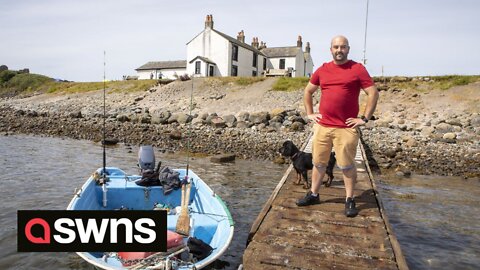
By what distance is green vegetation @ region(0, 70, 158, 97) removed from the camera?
142 ft

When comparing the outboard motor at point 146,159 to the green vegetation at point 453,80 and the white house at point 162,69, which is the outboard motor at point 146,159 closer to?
the green vegetation at point 453,80

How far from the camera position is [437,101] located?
85.1 ft

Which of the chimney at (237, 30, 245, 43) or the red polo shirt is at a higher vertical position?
the chimney at (237, 30, 245, 43)

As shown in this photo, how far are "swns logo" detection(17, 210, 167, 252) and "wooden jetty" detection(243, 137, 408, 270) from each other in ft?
4.19

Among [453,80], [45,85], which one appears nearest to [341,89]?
[453,80]

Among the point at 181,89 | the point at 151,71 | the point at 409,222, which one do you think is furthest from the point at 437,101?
the point at 151,71

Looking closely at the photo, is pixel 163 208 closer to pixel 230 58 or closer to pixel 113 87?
pixel 230 58

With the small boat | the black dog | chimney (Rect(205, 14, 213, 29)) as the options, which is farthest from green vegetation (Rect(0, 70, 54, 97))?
the black dog

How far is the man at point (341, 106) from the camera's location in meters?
5.38

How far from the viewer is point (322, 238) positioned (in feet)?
17.0

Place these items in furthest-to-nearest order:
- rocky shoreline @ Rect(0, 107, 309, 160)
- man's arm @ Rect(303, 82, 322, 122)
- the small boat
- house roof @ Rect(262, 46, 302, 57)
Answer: house roof @ Rect(262, 46, 302, 57), rocky shoreline @ Rect(0, 107, 309, 160), man's arm @ Rect(303, 82, 322, 122), the small boat

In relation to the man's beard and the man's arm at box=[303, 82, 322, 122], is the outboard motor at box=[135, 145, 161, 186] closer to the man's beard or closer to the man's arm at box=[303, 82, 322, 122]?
the man's arm at box=[303, 82, 322, 122]

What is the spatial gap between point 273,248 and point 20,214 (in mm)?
3590

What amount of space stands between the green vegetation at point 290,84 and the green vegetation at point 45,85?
617 inches
